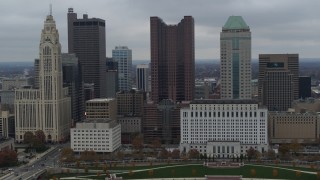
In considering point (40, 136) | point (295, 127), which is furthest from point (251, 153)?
point (40, 136)

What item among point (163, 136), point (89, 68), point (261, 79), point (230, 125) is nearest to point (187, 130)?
point (230, 125)

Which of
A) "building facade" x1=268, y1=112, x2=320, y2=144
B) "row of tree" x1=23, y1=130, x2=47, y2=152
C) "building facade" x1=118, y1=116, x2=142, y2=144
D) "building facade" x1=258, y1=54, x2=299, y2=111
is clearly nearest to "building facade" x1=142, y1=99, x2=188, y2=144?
"building facade" x1=118, y1=116, x2=142, y2=144

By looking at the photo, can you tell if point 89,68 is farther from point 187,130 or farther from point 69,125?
point 187,130

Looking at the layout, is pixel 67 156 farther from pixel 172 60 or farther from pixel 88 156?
pixel 172 60

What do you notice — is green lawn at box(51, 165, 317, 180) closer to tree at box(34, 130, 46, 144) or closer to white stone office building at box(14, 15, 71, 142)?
tree at box(34, 130, 46, 144)

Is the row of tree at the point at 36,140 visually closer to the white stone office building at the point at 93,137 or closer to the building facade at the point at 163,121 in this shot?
the white stone office building at the point at 93,137

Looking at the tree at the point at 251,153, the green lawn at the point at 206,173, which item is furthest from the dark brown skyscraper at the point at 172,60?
the green lawn at the point at 206,173
